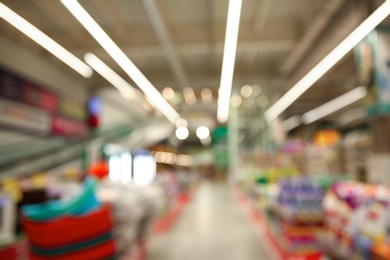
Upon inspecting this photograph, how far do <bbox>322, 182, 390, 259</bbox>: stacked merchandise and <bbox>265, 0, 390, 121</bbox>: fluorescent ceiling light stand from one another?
1068mm

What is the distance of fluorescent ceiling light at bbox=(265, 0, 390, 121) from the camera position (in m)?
1.73

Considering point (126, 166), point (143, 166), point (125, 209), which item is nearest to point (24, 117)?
point (125, 209)

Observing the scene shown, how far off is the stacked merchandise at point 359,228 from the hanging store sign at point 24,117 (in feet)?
18.7

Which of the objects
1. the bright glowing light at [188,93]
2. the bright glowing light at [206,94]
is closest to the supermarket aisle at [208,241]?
the bright glowing light at [206,94]

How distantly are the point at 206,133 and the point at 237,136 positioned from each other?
8.06 m

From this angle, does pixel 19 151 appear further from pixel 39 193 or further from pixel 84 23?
pixel 84 23

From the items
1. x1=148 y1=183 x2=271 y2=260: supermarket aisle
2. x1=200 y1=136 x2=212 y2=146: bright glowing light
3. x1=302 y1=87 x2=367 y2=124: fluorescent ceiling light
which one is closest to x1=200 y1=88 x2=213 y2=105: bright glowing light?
x1=148 y1=183 x2=271 y2=260: supermarket aisle

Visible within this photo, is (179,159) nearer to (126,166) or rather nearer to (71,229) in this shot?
(126,166)

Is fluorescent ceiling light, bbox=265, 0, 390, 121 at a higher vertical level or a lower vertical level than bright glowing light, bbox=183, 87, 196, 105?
lower

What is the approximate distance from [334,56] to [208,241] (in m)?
3.39

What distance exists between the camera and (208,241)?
5.07 meters

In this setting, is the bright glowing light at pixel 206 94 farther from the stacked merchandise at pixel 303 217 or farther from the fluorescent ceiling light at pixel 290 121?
the stacked merchandise at pixel 303 217

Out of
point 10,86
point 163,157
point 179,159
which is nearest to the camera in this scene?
point 10,86

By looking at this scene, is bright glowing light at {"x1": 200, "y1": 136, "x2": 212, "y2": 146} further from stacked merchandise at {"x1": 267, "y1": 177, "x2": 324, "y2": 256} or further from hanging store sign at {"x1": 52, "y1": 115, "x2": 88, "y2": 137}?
stacked merchandise at {"x1": 267, "y1": 177, "x2": 324, "y2": 256}
